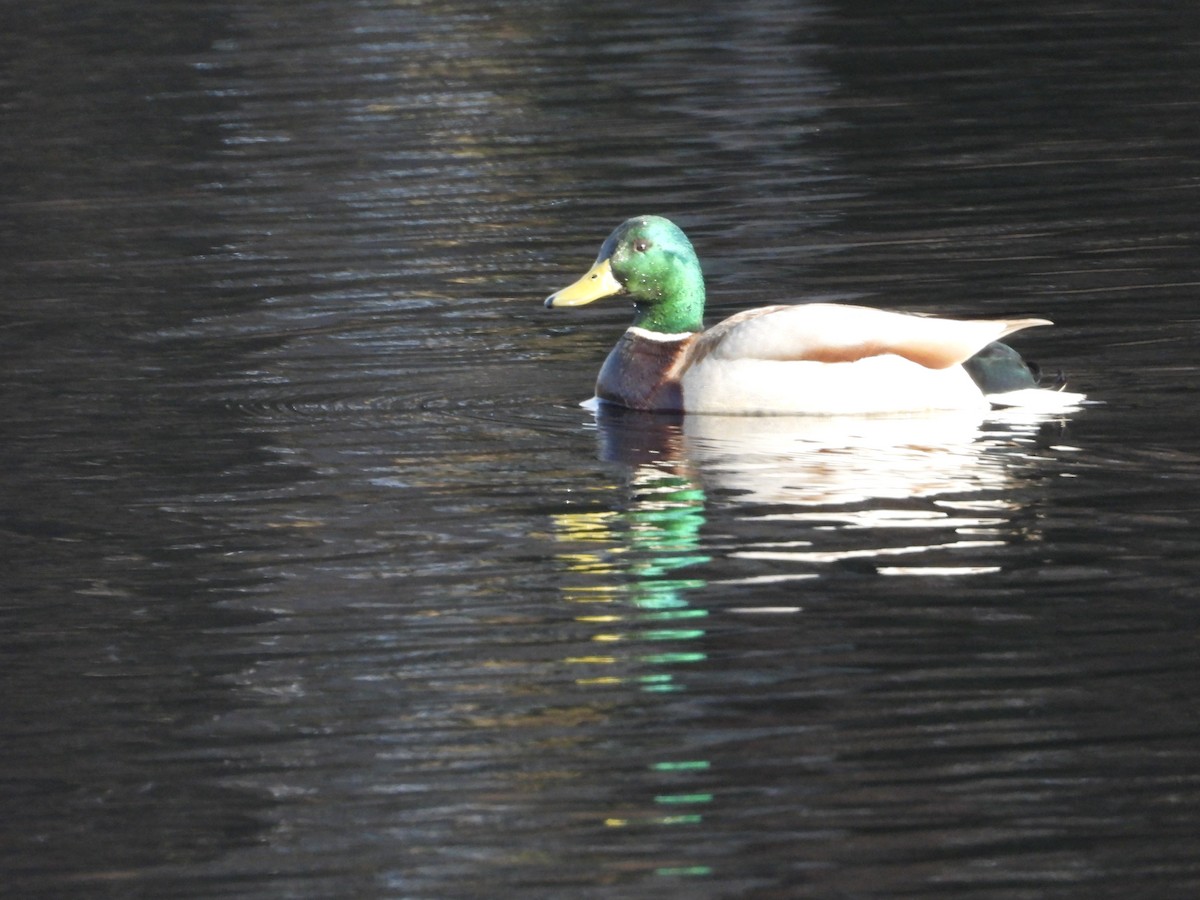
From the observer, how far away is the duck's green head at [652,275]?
37.5 ft

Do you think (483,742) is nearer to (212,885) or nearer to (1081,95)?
(212,885)

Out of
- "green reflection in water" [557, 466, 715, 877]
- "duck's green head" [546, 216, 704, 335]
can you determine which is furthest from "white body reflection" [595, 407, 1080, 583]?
"duck's green head" [546, 216, 704, 335]

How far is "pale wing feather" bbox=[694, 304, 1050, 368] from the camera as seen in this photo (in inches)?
413

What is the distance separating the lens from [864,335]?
10523 mm

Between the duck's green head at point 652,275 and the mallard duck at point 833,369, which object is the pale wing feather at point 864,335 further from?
the duck's green head at point 652,275

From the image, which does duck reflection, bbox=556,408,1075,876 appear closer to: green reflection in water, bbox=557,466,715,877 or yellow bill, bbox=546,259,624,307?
green reflection in water, bbox=557,466,715,877

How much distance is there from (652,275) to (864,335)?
1353 millimetres

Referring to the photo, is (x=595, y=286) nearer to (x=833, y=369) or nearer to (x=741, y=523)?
(x=833, y=369)

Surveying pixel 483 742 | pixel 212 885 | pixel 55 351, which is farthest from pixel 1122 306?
pixel 212 885

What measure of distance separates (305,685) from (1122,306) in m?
6.09

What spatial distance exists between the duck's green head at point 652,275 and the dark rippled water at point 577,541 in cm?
56

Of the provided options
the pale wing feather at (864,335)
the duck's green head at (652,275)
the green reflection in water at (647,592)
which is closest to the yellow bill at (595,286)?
the duck's green head at (652,275)

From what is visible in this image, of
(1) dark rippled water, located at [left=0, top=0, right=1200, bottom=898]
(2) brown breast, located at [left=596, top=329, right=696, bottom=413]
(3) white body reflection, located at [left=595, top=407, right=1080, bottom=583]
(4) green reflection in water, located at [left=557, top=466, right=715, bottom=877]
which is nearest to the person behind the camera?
(1) dark rippled water, located at [left=0, top=0, right=1200, bottom=898]

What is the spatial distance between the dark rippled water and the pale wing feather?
11.8 inches
